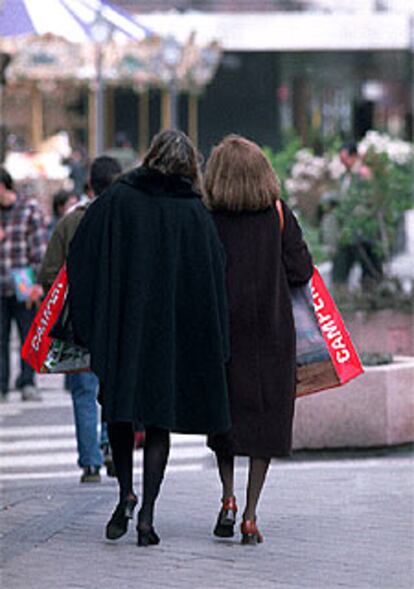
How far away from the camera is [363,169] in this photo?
18.1 meters

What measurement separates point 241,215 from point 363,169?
394 inches

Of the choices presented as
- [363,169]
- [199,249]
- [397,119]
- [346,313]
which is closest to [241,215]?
[199,249]

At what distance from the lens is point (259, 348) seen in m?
8.09

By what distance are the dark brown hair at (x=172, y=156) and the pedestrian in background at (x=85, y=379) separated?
228cm

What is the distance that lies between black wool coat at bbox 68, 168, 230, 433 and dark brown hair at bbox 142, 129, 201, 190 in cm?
13

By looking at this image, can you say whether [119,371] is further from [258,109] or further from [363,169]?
[258,109]

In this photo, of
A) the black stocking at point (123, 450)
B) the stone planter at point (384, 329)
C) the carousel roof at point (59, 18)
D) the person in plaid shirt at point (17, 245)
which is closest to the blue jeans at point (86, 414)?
the black stocking at point (123, 450)

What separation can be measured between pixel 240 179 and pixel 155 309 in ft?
2.30

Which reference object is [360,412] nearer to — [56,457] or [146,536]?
[56,457]

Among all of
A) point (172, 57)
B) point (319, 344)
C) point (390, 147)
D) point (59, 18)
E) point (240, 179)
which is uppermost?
point (59, 18)

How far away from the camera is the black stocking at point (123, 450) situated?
26.6ft

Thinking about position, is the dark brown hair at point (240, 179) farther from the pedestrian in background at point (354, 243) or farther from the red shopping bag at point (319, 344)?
the pedestrian in background at point (354, 243)

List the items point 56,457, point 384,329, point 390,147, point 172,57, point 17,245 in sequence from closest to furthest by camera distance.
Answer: point 56,457, point 17,245, point 384,329, point 390,147, point 172,57

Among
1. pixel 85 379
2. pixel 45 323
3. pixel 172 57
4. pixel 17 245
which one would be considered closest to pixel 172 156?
pixel 45 323
